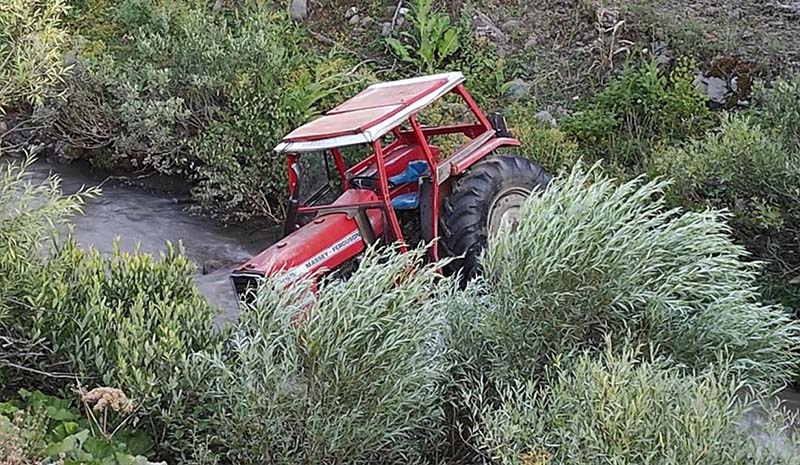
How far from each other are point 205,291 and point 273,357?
9.98 ft

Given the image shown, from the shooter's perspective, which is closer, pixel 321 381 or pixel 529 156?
pixel 321 381

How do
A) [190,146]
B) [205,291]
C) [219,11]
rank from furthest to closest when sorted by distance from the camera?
[219,11] < [190,146] < [205,291]

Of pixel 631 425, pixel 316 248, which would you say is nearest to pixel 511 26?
pixel 316 248

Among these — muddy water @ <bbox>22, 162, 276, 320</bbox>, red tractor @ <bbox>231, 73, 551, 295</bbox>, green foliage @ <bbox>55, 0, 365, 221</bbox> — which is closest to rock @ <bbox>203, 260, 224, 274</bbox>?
muddy water @ <bbox>22, 162, 276, 320</bbox>

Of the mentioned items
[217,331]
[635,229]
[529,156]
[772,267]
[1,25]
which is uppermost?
[1,25]

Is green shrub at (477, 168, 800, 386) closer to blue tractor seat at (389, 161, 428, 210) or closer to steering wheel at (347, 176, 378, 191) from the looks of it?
blue tractor seat at (389, 161, 428, 210)

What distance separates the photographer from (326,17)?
10094 mm

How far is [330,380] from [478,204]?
2.19 metres

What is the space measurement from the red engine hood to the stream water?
1.46 m

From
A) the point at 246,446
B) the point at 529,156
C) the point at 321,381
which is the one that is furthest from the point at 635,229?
the point at 529,156

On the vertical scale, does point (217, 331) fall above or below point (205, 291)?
above

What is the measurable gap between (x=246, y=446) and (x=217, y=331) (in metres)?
0.70

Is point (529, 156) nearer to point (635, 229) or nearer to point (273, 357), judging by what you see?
point (635, 229)

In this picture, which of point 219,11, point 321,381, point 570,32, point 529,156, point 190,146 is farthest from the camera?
point 219,11
